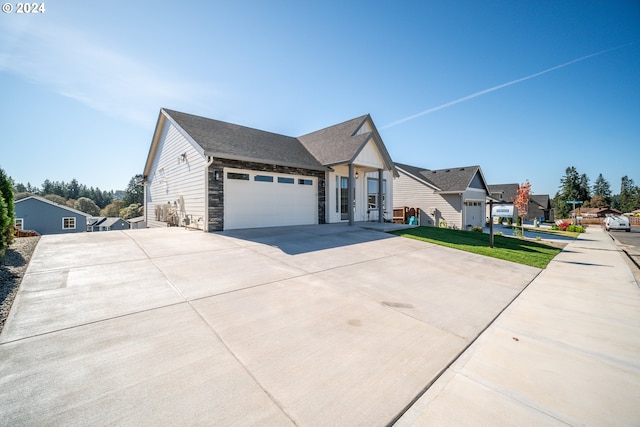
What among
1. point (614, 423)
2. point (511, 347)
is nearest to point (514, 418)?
point (614, 423)

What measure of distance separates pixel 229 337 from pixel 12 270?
5565 mm

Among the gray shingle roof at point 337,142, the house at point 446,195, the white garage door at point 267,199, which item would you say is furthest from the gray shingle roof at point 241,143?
the house at point 446,195

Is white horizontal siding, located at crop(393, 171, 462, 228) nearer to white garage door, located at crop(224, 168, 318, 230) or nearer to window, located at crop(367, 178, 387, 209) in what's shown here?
window, located at crop(367, 178, 387, 209)

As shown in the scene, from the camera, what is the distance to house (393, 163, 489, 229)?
818 inches

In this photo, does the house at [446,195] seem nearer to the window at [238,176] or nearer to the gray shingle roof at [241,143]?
the gray shingle roof at [241,143]

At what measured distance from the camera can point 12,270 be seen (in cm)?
493

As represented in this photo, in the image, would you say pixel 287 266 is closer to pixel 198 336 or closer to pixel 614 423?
pixel 198 336

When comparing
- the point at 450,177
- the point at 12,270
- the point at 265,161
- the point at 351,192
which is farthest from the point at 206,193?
the point at 450,177

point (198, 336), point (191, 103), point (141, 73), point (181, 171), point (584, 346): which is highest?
point (191, 103)

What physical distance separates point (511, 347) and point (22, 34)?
46.6ft

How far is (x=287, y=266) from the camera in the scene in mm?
5984

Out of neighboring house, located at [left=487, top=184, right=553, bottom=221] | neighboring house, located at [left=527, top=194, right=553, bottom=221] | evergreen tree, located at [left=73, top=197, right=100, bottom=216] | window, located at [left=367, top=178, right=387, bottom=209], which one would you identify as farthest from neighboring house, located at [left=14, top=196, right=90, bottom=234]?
neighboring house, located at [left=527, top=194, right=553, bottom=221]

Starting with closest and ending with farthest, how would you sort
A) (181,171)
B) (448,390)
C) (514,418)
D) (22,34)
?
(514,418)
(448,390)
(22,34)
(181,171)

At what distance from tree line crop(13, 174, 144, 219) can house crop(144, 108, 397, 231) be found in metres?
47.8
